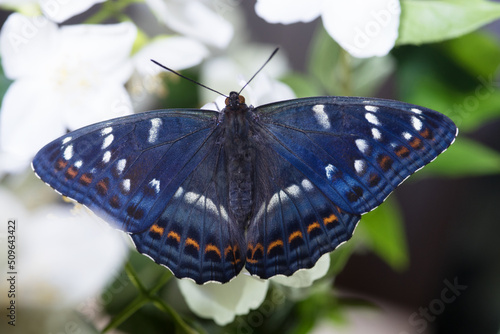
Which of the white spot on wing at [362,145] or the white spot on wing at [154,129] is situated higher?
the white spot on wing at [362,145]

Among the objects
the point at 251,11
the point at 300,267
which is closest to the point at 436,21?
the point at 300,267

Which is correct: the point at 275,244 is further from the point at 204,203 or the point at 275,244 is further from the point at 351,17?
the point at 351,17

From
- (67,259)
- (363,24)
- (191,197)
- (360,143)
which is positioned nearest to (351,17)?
(363,24)

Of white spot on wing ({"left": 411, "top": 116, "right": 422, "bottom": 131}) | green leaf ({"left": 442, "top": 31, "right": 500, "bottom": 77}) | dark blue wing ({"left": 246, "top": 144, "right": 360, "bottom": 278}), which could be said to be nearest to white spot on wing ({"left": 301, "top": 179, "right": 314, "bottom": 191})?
dark blue wing ({"left": 246, "top": 144, "right": 360, "bottom": 278})

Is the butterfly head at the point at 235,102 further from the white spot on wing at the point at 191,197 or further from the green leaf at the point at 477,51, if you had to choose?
the green leaf at the point at 477,51

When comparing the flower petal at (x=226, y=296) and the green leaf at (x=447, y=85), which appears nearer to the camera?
the flower petal at (x=226, y=296)

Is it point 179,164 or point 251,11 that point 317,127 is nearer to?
point 179,164

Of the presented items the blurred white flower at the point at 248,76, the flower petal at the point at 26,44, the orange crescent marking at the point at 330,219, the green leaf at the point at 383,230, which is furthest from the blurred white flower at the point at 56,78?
the green leaf at the point at 383,230
